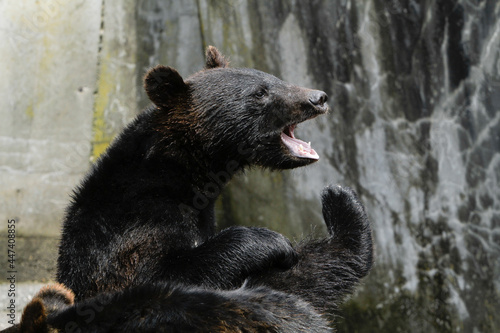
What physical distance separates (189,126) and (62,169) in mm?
4540

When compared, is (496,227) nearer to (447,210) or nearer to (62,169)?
(447,210)

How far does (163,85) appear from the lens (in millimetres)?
4684

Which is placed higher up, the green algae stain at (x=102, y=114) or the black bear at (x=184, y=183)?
the green algae stain at (x=102, y=114)

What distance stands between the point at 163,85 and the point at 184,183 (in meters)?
0.82

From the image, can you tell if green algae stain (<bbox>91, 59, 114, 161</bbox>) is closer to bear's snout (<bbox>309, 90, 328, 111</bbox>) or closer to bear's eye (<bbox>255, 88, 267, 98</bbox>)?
bear's eye (<bbox>255, 88, 267, 98</bbox>)

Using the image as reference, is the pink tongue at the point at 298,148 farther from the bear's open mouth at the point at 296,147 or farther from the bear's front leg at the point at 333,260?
the bear's front leg at the point at 333,260

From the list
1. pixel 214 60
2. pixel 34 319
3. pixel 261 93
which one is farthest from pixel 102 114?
pixel 34 319

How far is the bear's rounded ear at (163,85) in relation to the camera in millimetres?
4609

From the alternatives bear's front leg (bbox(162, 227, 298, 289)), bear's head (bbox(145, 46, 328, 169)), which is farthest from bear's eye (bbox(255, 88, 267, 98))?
bear's front leg (bbox(162, 227, 298, 289))

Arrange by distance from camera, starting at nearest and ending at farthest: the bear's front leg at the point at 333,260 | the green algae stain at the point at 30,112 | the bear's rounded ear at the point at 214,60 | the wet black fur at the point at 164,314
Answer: the wet black fur at the point at 164,314 → the bear's front leg at the point at 333,260 → the bear's rounded ear at the point at 214,60 → the green algae stain at the point at 30,112

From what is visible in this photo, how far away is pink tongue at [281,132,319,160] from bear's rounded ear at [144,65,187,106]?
2.96 ft

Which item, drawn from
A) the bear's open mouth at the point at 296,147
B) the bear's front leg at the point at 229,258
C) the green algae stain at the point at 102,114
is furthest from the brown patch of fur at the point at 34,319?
the green algae stain at the point at 102,114

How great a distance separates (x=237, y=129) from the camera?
4.69 metres

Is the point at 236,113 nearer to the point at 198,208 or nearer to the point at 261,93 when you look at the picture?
the point at 261,93
